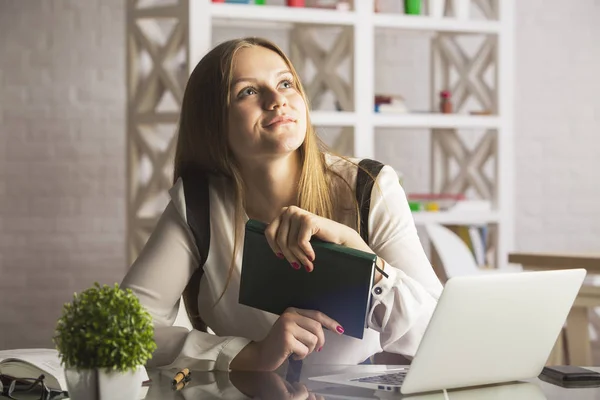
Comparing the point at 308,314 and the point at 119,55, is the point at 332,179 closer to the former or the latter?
the point at 308,314

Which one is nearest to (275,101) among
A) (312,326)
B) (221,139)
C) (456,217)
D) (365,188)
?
(221,139)

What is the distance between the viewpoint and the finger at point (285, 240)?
1509 millimetres

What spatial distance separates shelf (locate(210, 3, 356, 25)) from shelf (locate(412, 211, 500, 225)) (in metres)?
1.02

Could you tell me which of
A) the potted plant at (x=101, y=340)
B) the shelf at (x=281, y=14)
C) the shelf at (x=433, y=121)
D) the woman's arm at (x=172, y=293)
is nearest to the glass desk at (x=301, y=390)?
the woman's arm at (x=172, y=293)

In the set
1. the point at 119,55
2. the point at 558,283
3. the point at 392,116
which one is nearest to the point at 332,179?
the point at 558,283

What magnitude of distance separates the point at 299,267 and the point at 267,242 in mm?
79

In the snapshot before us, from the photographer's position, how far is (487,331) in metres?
1.32

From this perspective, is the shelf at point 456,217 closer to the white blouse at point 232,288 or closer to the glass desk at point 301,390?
the white blouse at point 232,288

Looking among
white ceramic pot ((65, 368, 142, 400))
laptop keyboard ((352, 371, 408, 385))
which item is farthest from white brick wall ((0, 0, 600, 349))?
white ceramic pot ((65, 368, 142, 400))

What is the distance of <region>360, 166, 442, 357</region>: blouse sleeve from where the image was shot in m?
1.63

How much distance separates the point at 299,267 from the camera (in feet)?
5.02

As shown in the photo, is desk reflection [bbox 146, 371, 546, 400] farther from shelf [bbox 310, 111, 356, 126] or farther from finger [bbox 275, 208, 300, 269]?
shelf [bbox 310, 111, 356, 126]

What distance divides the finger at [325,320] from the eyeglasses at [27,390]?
1.44ft

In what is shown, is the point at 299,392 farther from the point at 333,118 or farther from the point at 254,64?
the point at 333,118
